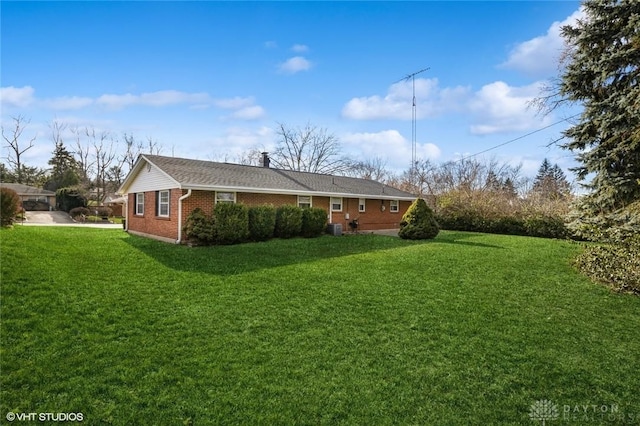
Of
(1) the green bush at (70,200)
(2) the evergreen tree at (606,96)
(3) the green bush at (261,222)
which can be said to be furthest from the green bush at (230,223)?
(1) the green bush at (70,200)

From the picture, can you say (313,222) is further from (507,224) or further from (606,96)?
(507,224)

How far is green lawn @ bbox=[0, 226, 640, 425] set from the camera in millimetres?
3168

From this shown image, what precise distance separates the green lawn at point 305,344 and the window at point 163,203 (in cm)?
525

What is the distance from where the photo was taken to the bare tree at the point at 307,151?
39.5 metres

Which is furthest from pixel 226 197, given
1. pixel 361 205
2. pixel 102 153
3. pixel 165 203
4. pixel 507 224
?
pixel 102 153

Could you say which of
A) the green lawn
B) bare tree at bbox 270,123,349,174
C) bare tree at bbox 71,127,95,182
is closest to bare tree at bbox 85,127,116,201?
bare tree at bbox 71,127,95,182

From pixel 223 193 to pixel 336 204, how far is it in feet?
22.2

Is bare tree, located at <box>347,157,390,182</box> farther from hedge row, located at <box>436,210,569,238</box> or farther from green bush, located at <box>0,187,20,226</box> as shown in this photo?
green bush, located at <box>0,187,20,226</box>

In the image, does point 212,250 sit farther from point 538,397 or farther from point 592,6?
Answer: point 592,6

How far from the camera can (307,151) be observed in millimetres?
39844

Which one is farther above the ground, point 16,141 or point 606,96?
point 16,141

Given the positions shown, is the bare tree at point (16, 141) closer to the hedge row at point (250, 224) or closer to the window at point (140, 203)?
the window at point (140, 203)

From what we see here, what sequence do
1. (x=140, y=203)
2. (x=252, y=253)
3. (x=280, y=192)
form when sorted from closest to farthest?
1. (x=252, y=253)
2. (x=280, y=192)
3. (x=140, y=203)

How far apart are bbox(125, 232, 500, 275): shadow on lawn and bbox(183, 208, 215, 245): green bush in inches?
24.3
